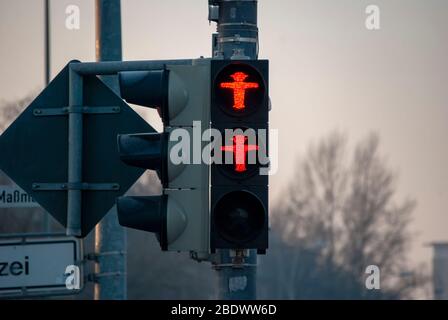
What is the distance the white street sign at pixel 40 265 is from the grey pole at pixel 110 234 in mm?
259

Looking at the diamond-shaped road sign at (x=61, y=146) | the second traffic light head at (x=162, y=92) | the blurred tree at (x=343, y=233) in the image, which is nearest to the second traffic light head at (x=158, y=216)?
the second traffic light head at (x=162, y=92)

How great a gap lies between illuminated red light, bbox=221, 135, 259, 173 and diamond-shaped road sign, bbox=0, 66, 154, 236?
1.78m

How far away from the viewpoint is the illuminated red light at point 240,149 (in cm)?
1130

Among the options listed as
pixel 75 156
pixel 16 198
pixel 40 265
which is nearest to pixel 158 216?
pixel 75 156

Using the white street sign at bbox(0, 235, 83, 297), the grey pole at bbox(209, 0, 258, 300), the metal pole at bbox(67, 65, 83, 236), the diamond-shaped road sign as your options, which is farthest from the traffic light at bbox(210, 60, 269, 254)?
the white street sign at bbox(0, 235, 83, 297)

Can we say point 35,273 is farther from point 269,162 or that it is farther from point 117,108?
point 269,162

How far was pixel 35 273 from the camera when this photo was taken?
16.6m

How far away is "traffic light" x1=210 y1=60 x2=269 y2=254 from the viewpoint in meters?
11.3

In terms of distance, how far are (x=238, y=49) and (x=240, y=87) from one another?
1288 mm

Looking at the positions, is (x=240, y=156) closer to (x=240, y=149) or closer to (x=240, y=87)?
(x=240, y=149)

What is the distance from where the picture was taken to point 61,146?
515 inches
